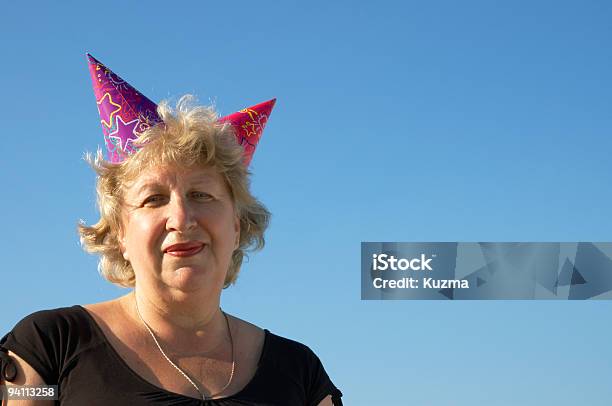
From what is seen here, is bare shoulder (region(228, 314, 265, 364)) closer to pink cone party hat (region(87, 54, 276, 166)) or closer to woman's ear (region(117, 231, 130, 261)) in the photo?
woman's ear (region(117, 231, 130, 261))

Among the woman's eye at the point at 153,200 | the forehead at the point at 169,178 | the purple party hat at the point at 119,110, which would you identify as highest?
the purple party hat at the point at 119,110

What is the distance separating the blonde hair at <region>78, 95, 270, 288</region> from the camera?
4480 millimetres

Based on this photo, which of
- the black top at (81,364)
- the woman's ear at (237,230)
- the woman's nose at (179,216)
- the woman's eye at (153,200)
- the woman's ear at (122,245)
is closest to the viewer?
the black top at (81,364)

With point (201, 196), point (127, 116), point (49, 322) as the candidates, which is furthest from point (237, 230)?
point (49, 322)

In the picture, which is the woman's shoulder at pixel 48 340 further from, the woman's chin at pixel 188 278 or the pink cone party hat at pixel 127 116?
the pink cone party hat at pixel 127 116

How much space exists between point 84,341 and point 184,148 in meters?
1.10

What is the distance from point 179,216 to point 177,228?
0.06 m

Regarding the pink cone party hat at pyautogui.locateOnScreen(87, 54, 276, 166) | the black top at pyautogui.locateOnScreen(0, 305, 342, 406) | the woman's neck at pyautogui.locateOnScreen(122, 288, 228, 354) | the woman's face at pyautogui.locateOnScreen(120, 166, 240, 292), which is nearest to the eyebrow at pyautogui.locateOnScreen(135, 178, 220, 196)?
the woman's face at pyautogui.locateOnScreen(120, 166, 240, 292)

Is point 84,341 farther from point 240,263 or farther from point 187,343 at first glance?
point 240,263

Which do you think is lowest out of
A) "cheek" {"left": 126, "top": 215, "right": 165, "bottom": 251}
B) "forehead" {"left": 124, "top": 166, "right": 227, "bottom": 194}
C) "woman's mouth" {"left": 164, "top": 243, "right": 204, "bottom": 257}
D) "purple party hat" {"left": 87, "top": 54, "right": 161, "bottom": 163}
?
"woman's mouth" {"left": 164, "top": 243, "right": 204, "bottom": 257}

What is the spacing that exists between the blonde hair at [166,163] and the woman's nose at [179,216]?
0.22 meters

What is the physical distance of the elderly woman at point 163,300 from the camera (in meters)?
4.21

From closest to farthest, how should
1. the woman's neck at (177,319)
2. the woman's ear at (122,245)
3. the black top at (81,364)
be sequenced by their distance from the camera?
the black top at (81,364) < the woman's neck at (177,319) < the woman's ear at (122,245)

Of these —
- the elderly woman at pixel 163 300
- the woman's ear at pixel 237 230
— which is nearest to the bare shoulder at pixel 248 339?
the elderly woman at pixel 163 300
